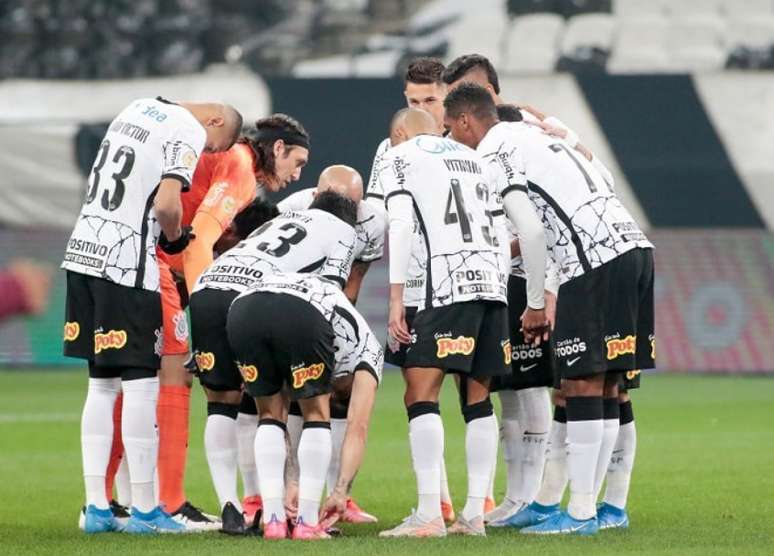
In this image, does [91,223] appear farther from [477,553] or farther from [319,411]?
[477,553]

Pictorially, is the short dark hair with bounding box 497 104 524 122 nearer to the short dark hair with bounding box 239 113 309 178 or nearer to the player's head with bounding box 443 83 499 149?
the player's head with bounding box 443 83 499 149

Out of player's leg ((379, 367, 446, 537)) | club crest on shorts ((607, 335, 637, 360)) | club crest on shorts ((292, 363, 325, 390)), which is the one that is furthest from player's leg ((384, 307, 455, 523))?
club crest on shorts ((607, 335, 637, 360))

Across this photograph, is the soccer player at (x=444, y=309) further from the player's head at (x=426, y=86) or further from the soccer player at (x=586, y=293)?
the player's head at (x=426, y=86)

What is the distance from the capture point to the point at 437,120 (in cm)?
905

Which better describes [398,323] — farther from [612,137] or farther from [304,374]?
[612,137]

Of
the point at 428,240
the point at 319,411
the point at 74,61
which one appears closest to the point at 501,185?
the point at 428,240

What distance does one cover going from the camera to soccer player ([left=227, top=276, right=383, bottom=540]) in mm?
7277

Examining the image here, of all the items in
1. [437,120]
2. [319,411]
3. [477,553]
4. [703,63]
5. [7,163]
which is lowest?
[477,553]

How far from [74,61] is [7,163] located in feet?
15.0

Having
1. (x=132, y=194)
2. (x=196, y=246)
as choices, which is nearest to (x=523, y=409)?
(x=196, y=246)

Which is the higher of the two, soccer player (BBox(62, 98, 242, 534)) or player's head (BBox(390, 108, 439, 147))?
player's head (BBox(390, 108, 439, 147))

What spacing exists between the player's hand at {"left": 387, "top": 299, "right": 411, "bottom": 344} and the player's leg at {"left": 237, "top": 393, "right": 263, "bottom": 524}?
0.87 meters

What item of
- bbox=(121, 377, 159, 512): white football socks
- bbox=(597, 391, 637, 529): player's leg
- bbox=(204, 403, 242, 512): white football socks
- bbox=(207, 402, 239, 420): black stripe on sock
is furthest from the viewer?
bbox=(597, 391, 637, 529): player's leg

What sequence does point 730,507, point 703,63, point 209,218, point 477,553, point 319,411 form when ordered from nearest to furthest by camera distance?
1. point 477,553
2. point 319,411
3. point 209,218
4. point 730,507
5. point 703,63
